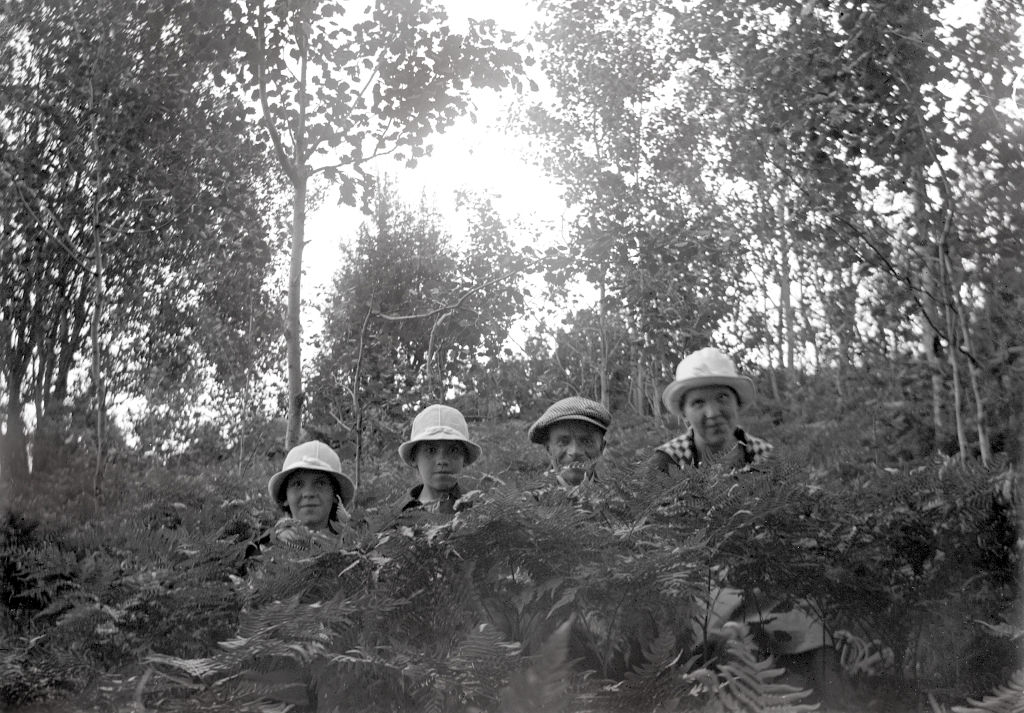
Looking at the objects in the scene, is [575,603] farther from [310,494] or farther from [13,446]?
[13,446]

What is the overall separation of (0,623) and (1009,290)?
5.16 metres

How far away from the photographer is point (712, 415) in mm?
3654

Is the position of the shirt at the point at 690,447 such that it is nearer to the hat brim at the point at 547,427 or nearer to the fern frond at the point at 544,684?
the hat brim at the point at 547,427

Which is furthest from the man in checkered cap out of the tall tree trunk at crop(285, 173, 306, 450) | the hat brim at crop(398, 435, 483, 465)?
the tall tree trunk at crop(285, 173, 306, 450)

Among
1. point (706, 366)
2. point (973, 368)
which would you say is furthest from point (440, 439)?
point (973, 368)

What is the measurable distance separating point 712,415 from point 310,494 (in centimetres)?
198

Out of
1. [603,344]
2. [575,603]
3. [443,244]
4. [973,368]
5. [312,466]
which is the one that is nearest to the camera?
[575,603]

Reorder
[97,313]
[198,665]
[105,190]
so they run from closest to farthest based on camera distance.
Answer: [198,665] → [97,313] → [105,190]

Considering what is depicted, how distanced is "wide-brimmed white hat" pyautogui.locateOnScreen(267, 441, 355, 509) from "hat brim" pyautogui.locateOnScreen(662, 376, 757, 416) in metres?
1.67

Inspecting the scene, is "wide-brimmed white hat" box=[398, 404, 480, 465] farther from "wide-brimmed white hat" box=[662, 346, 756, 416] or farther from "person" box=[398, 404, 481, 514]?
"wide-brimmed white hat" box=[662, 346, 756, 416]

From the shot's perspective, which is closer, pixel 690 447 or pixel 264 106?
pixel 690 447

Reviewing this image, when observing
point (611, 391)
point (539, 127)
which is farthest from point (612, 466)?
point (611, 391)

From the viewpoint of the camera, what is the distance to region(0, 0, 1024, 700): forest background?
4.87m

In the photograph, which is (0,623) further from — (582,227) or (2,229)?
(582,227)
